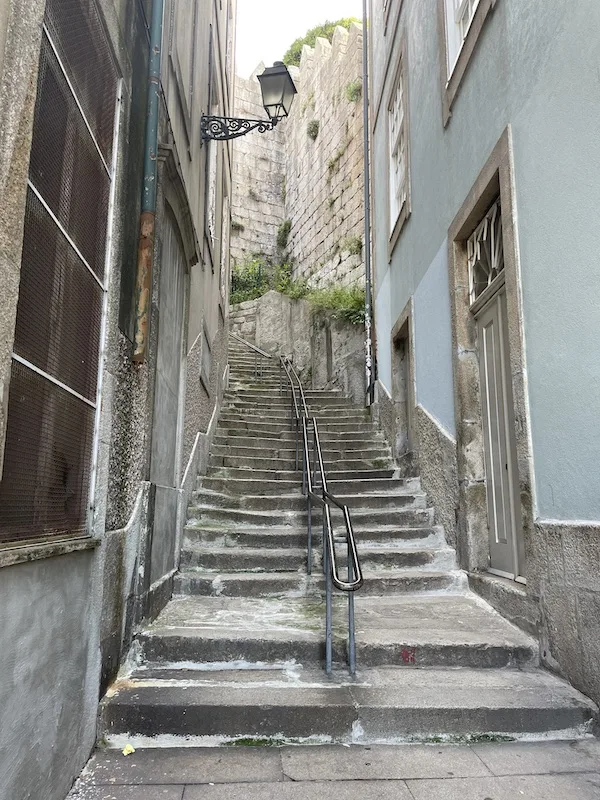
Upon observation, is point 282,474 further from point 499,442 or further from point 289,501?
point 499,442

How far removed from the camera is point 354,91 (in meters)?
15.2

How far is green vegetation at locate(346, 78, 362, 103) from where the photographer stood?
15039mm

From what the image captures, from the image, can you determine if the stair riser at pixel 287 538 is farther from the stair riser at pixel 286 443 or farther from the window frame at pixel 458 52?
the window frame at pixel 458 52

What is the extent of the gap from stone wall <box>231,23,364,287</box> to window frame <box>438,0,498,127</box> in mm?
8397

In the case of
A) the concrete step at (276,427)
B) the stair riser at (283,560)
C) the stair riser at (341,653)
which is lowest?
the stair riser at (341,653)

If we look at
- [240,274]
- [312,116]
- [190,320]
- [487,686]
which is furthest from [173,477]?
[312,116]

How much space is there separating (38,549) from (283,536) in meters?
3.24

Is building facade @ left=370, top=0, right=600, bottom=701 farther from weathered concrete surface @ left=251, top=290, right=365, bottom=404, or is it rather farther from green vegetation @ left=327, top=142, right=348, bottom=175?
green vegetation @ left=327, top=142, right=348, bottom=175

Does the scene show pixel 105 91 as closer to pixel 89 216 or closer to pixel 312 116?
pixel 89 216

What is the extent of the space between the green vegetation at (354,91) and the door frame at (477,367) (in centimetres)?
1215

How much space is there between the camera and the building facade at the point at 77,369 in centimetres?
175

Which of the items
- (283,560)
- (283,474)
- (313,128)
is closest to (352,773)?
(283,560)

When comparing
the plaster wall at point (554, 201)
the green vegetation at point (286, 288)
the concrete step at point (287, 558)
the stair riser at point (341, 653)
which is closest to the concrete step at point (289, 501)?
the concrete step at point (287, 558)

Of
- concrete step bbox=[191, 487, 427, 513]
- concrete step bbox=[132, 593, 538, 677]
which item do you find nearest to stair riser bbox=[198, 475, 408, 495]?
concrete step bbox=[191, 487, 427, 513]
